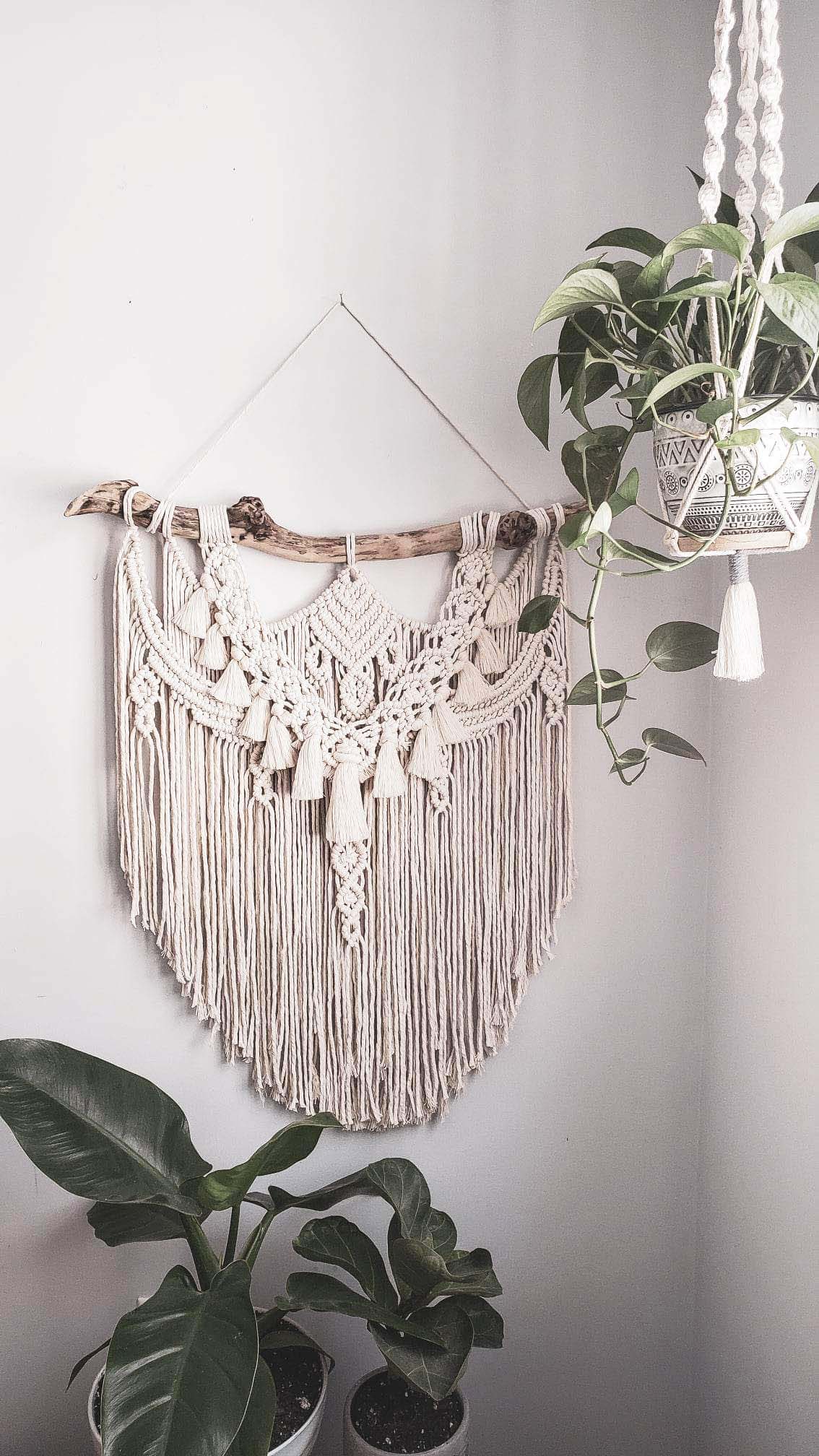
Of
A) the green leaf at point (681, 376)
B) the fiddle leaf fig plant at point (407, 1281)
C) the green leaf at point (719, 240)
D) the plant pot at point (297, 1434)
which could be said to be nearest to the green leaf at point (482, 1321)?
the fiddle leaf fig plant at point (407, 1281)

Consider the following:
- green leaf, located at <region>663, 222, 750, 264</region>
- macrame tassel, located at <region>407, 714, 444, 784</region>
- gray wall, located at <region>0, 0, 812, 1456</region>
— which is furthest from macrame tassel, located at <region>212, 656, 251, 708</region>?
green leaf, located at <region>663, 222, 750, 264</region>

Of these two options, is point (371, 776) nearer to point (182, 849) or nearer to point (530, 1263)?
point (182, 849)

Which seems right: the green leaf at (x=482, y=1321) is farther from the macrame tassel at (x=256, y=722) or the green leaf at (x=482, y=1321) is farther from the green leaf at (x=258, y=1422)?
the macrame tassel at (x=256, y=722)

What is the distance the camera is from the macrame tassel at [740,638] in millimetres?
920

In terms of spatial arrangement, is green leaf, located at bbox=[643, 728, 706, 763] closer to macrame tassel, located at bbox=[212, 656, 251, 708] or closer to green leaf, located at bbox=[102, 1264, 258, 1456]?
macrame tassel, located at bbox=[212, 656, 251, 708]

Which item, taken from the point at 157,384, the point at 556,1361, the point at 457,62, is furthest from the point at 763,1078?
the point at 457,62

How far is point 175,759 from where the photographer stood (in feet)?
3.85

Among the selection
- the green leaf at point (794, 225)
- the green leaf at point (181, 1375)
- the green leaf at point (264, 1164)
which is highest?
the green leaf at point (794, 225)

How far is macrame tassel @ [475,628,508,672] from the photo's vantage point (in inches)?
48.9

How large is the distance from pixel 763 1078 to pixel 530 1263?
0.41 meters

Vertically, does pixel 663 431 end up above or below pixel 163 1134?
above

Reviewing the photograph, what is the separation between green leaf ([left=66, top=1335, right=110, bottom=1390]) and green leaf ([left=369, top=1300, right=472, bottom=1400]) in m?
0.28

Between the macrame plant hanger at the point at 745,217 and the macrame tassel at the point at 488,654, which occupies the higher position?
the macrame plant hanger at the point at 745,217

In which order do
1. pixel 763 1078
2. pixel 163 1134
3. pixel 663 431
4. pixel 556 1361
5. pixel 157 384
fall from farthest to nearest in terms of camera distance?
pixel 556 1361
pixel 763 1078
pixel 157 384
pixel 163 1134
pixel 663 431
